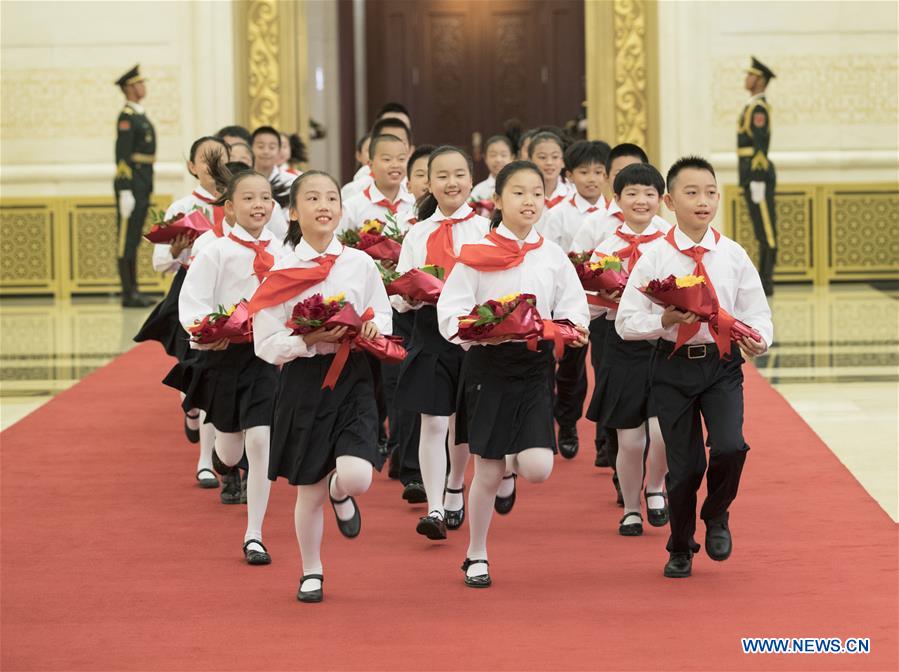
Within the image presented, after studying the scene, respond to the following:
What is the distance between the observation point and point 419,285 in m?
7.08

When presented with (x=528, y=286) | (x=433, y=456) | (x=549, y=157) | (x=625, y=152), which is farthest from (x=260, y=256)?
(x=549, y=157)

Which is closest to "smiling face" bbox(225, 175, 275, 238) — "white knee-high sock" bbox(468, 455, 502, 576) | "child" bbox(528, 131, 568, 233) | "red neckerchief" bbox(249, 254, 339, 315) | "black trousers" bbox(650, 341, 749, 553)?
"red neckerchief" bbox(249, 254, 339, 315)

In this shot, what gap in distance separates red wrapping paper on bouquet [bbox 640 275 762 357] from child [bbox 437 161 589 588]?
42cm

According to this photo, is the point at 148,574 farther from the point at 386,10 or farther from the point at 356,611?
the point at 386,10

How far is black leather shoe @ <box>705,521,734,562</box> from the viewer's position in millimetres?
6156

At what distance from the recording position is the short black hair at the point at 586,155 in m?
9.13

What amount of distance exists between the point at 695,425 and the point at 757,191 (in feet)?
35.8

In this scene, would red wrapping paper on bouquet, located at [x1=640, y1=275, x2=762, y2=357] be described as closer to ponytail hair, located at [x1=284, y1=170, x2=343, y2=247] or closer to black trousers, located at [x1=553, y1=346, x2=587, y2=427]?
ponytail hair, located at [x1=284, y1=170, x2=343, y2=247]

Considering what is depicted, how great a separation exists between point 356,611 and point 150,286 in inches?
496

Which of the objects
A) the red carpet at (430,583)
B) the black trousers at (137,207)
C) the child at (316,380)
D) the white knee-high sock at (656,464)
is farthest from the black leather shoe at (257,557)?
the black trousers at (137,207)

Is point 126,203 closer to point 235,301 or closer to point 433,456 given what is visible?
point 235,301

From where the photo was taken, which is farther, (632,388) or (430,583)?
(632,388)

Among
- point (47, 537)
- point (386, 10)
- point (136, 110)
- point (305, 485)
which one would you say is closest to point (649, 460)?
point (305, 485)

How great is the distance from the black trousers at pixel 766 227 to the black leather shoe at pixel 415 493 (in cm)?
980
